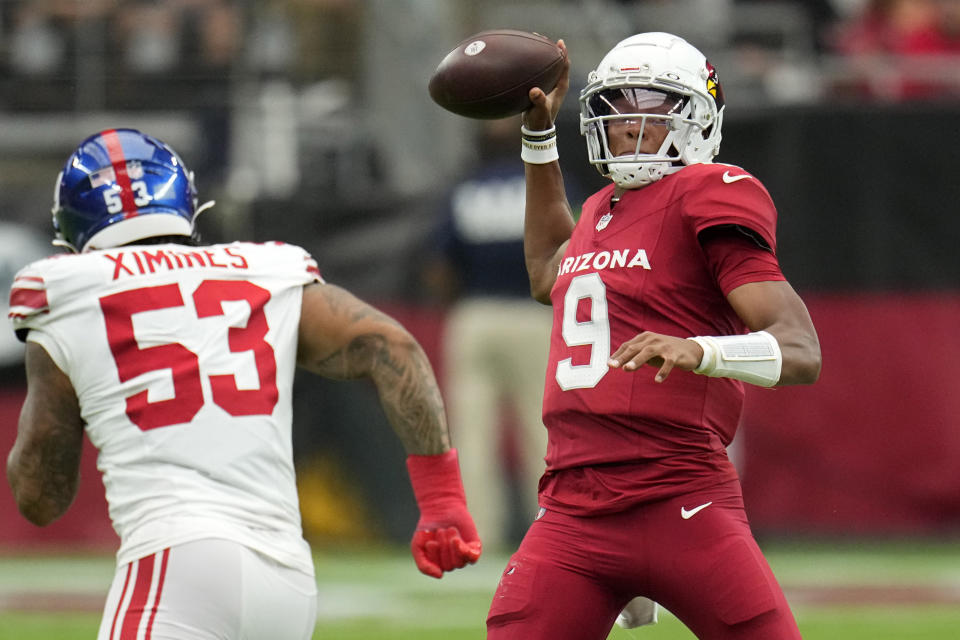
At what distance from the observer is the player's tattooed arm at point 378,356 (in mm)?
3379

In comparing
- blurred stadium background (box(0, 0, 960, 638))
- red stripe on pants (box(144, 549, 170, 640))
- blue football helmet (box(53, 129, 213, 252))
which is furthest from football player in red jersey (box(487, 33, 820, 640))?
blurred stadium background (box(0, 0, 960, 638))

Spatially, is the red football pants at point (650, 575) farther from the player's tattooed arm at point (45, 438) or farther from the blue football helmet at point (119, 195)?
the blue football helmet at point (119, 195)

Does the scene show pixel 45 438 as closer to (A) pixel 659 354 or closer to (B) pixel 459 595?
(A) pixel 659 354

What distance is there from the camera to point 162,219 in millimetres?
3344

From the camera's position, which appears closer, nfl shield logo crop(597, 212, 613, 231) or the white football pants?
the white football pants

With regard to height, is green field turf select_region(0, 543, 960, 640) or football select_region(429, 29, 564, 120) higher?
football select_region(429, 29, 564, 120)

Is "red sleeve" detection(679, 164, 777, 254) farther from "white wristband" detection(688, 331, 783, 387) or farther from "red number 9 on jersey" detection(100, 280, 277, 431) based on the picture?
"red number 9 on jersey" detection(100, 280, 277, 431)

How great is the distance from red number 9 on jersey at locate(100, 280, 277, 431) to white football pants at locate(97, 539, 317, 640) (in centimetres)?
28

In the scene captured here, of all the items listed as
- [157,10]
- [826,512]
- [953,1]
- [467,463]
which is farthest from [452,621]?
[953,1]

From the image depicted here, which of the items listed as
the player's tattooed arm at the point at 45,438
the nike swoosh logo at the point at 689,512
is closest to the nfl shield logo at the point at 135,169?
the player's tattooed arm at the point at 45,438

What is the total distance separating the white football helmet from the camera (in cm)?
355

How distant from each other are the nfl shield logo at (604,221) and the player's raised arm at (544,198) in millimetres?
320

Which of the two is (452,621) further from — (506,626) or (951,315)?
(951,315)

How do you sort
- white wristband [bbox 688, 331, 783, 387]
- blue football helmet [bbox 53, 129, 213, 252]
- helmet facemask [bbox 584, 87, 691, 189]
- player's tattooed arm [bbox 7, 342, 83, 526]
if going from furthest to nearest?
helmet facemask [bbox 584, 87, 691, 189] → blue football helmet [bbox 53, 129, 213, 252] → player's tattooed arm [bbox 7, 342, 83, 526] → white wristband [bbox 688, 331, 783, 387]
